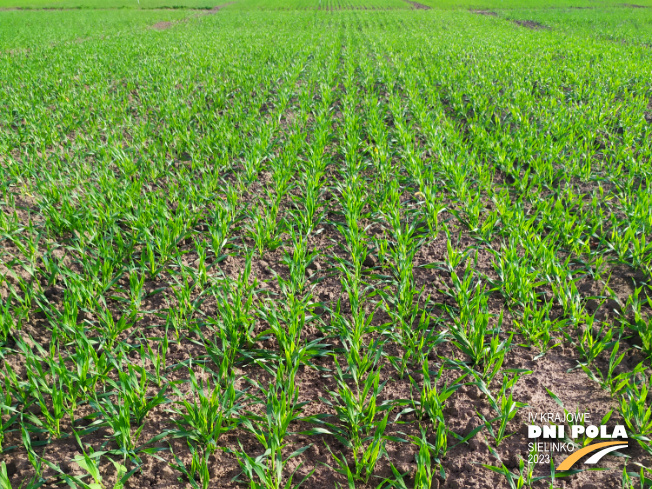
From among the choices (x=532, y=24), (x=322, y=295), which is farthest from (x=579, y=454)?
(x=532, y=24)

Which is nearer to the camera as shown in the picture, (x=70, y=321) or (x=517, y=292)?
(x=70, y=321)

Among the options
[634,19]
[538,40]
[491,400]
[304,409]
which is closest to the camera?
[491,400]

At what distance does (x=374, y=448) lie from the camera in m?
1.83

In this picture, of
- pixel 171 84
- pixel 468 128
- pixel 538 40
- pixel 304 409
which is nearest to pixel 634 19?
pixel 538 40

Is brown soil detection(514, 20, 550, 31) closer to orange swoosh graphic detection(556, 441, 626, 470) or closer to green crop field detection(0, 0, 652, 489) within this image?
green crop field detection(0, 0, 652, 489)

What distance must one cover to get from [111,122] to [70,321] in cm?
486

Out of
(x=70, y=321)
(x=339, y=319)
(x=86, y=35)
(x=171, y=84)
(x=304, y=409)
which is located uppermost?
(x=86, y=35)

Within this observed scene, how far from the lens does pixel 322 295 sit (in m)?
3.14

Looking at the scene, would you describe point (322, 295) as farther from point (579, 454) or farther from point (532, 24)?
point (532, 24)

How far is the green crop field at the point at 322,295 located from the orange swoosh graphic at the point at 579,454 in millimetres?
30

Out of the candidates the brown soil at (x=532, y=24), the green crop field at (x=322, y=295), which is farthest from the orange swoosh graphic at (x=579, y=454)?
the brown soil at (x=532, y=24)

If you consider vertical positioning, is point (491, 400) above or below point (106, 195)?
below

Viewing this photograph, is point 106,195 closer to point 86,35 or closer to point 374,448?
point 374,448

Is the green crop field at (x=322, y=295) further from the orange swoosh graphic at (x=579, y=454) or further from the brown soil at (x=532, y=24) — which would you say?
the brown soil at (x=532, y=24)
